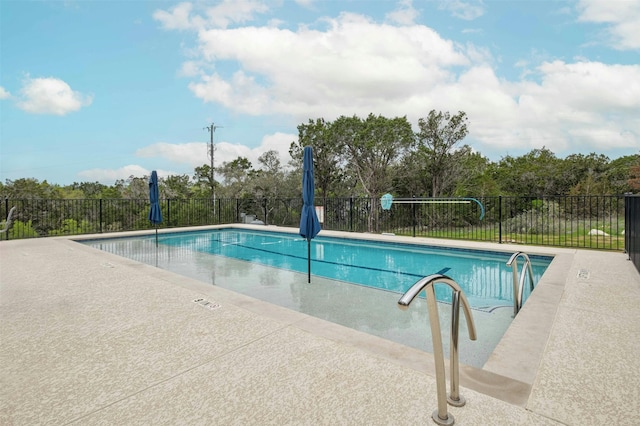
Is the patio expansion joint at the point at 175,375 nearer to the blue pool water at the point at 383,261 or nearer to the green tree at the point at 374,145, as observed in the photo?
the blue pool water at the point at 383,261

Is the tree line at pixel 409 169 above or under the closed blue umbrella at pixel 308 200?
above

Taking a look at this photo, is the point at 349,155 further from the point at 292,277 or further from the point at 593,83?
the point at 292,277

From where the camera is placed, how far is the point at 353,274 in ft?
23.2

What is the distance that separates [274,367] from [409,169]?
1710cm

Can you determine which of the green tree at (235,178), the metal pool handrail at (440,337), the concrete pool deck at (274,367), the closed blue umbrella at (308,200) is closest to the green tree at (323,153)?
the green tree at (235,178)

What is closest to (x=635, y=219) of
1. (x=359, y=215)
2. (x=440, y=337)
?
(x=440, y=337)

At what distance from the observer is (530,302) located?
13.1 ft

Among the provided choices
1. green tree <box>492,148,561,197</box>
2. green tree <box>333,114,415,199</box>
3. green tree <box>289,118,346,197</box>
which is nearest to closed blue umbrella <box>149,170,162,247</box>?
green tree <box>333,114,415,199</box>

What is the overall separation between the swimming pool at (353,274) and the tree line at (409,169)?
7.06 m

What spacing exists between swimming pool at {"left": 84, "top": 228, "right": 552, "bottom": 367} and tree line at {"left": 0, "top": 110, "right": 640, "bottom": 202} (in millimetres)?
7055

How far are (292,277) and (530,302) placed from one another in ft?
13.0

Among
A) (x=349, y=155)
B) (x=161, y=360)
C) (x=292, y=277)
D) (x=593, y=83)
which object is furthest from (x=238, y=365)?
(x=593, y=83)

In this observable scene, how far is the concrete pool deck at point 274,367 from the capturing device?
75.4 inches

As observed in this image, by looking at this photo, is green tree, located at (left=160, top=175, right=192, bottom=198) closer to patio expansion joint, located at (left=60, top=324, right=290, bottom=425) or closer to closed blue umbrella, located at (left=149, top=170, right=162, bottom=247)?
closed blue umbrella, located at (left=149, top=170, right=162, bottom=247)
